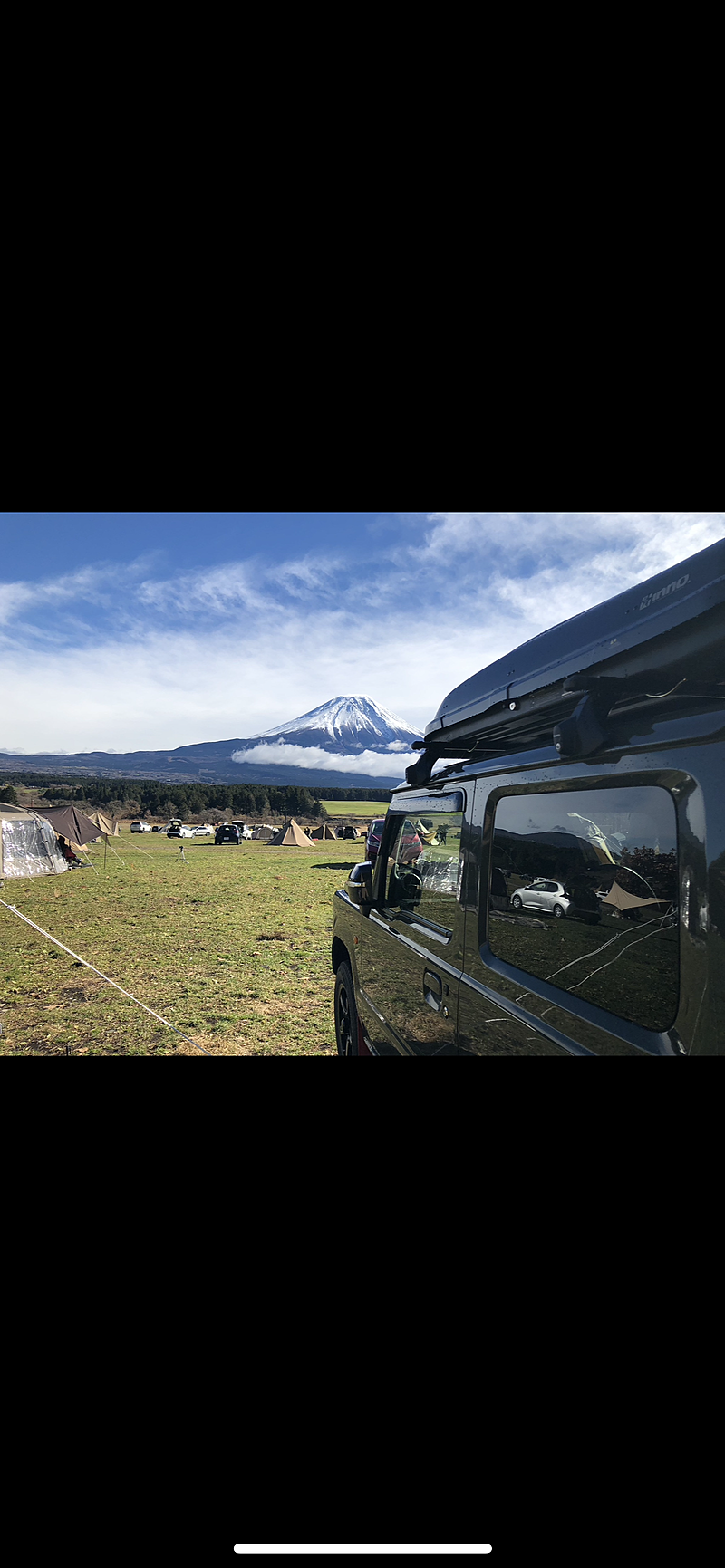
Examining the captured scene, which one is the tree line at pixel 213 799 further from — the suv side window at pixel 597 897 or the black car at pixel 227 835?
the suv side window at pixel 597 897

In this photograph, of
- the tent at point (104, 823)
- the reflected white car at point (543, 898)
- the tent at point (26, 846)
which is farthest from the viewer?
the tent at point (104, 823)

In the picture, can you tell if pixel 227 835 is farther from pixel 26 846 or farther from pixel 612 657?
Answer: pixel 612 657

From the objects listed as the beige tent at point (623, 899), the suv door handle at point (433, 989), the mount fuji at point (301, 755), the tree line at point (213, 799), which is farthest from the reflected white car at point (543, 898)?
the mount fuji at point (301, 755)

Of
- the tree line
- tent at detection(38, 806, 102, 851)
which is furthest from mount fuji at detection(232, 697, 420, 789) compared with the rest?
tent at detection(38, 806, 102, 851)

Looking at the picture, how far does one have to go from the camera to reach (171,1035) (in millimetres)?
4227

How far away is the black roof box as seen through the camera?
89 cm

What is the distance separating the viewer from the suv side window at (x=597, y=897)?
0.90 meters

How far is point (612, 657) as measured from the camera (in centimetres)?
107

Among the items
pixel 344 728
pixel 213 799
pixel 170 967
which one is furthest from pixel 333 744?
pixel 170 967

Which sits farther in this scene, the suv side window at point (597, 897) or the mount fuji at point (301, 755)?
the mount fuji at point (301, 755)
